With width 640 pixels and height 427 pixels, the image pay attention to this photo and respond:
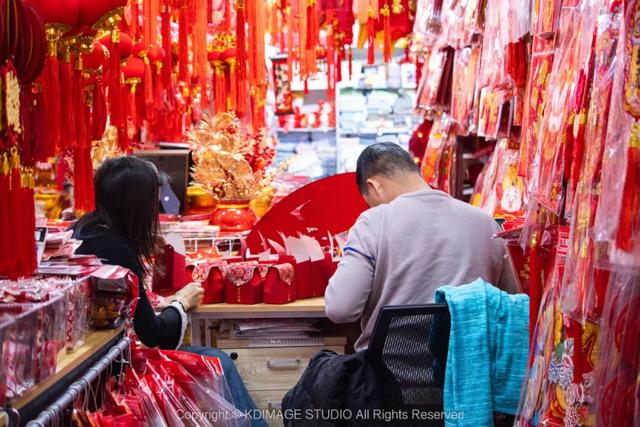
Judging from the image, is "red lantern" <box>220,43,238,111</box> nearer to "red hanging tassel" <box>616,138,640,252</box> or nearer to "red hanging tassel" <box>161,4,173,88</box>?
"red hanging tassel" <box>161,4,173,88</box>

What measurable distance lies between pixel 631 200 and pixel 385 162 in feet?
5.38

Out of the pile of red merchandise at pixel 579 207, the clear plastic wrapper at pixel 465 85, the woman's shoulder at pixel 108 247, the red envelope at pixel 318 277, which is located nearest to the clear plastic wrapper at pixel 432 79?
the clear plastic wrapper at pixel 465 85

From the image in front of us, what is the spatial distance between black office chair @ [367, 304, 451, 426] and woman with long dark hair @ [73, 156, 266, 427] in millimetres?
734

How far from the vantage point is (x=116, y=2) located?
244 centimetres

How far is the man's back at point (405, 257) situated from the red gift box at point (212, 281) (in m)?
0.68

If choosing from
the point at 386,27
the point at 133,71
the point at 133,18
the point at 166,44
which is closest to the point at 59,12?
the point at 133,18

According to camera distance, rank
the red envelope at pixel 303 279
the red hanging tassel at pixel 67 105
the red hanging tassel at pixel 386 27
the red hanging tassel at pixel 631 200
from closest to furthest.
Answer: the red hanging tassel at pixel 631 200 < the red hanging tassel at pixel 67 105 < the red envelope at pixel 303 279 < the red hanging tassel at pixel 386 27

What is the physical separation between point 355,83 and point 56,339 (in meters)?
7.94

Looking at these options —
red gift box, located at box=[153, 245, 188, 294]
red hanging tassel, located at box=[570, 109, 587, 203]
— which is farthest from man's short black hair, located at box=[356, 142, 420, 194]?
red hanging tassel, located at box=[570, 109, 587, 203]

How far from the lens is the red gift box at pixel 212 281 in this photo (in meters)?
3.24

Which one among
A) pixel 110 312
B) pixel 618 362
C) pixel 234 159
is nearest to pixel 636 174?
pixel 618 362

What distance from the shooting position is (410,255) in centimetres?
264

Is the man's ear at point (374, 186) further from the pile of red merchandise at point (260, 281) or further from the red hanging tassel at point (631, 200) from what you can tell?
the red hanging tassel at point (631, 200)

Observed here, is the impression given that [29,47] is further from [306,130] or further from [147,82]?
[306,130]
